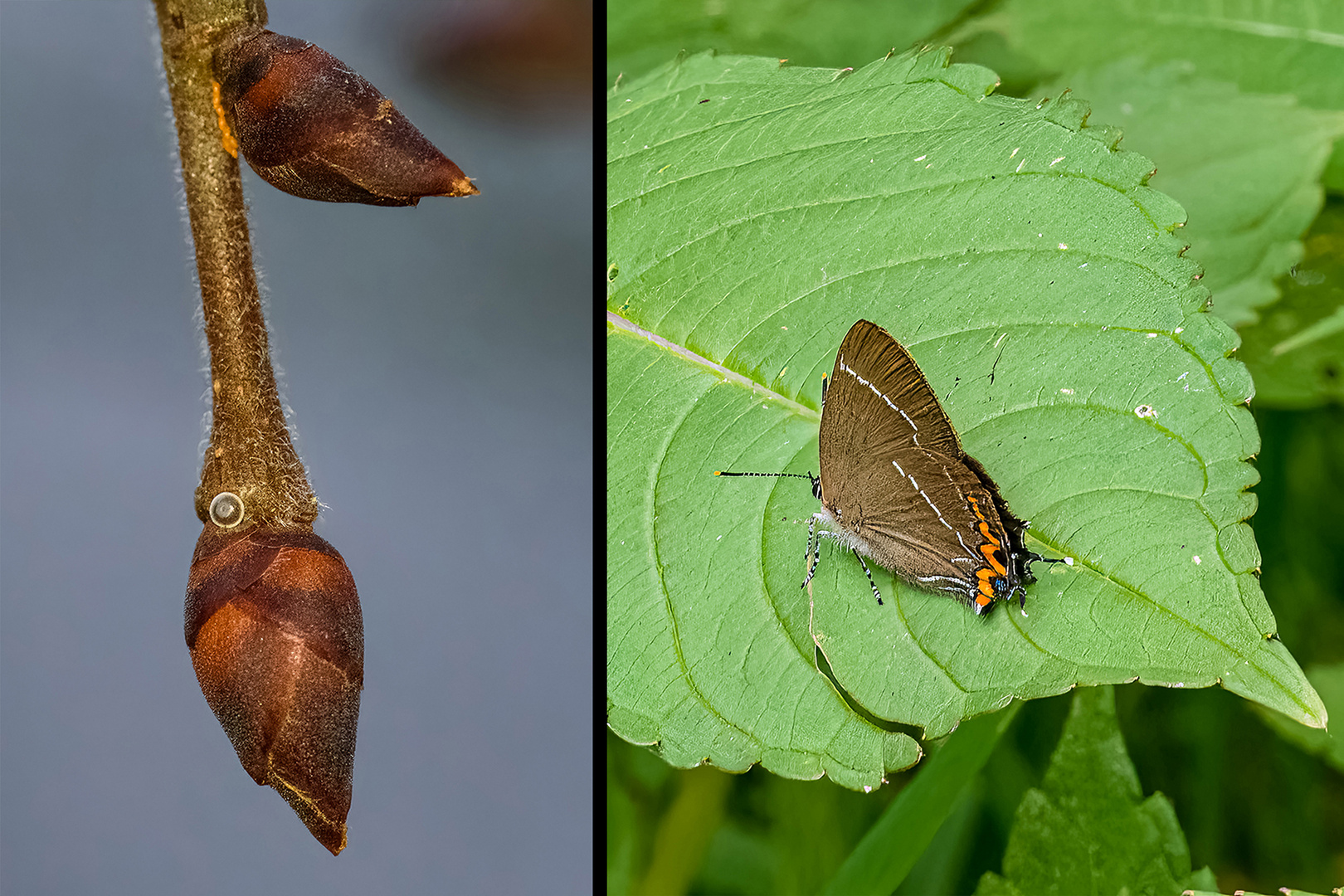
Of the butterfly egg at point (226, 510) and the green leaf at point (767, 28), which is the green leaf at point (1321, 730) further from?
the butterfly egg at point (226, 510)

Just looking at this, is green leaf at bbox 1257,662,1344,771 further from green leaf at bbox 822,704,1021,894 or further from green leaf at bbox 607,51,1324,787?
green leaf at bbox 822,704,1021,894

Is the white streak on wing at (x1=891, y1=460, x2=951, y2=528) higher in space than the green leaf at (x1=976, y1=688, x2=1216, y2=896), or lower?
higher

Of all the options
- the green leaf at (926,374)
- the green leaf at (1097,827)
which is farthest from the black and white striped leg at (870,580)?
the green leaf at (1097,827)

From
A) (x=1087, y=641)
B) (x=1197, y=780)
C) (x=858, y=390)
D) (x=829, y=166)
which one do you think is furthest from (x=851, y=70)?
(x=1197, y=780)

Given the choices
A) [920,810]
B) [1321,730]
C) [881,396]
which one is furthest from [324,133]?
[1321,730]

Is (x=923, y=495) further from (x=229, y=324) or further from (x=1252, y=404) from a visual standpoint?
(x=229, y=324)

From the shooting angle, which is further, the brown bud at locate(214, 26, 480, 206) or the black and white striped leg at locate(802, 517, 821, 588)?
the black and white striped leg at locate(802, 517, 821, 588)

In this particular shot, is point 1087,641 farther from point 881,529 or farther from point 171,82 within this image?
point 171,82

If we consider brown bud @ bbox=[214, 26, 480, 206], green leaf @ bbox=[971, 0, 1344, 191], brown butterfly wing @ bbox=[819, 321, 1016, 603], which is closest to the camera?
brown bud @ bbox=[214, 26, 480, 206]

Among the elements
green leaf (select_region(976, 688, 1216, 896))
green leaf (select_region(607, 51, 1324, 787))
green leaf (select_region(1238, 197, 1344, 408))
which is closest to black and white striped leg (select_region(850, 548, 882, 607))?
green leaf (select_region(607, 51, 1324, 787))
